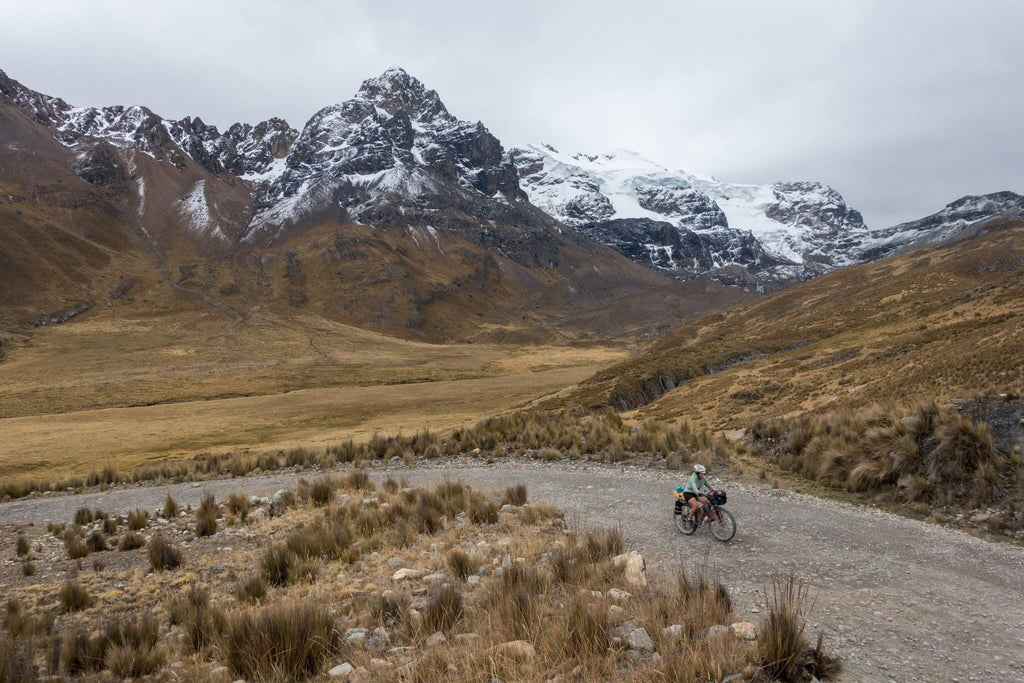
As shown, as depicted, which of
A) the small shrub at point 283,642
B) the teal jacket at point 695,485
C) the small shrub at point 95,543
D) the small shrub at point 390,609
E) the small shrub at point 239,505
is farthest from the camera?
the small shrub at point 239,505

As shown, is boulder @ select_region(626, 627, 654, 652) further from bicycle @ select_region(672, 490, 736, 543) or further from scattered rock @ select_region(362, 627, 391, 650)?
bicycle @ select_region(672, 490, 736, 543)

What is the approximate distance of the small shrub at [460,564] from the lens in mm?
Answer: 7631

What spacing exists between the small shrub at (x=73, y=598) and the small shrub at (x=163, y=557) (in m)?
1.37

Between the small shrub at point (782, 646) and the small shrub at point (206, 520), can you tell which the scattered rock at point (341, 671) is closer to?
the small shrub at point (782, 646)

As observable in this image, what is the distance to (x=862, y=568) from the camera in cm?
764

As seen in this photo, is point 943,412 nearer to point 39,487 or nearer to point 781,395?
point 781,395

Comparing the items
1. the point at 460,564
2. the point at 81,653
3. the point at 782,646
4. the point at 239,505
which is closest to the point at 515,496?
the point at 460,564

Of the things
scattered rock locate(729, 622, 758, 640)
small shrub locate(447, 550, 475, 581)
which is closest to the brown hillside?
scattered rock locate(729, 622, 758, 640)

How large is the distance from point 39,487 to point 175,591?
17149 millimetres

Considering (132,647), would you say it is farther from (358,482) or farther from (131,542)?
(358,482)

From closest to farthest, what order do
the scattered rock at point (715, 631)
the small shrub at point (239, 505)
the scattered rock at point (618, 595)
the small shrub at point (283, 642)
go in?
1. the scattered rock at point (715, 631)
2. the small shrub at point (283, 642)
3. the scattered rock at point (618, 595)
4. the small shrub at point (239, 505)

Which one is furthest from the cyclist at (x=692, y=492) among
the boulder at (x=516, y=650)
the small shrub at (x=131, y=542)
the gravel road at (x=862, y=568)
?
the small shrub at (x=131, y=542)

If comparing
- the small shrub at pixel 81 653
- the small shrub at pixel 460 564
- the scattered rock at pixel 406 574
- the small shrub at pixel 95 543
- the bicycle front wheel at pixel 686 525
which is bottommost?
the small shrub at pixel 95 543

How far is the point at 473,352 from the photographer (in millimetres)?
113188
